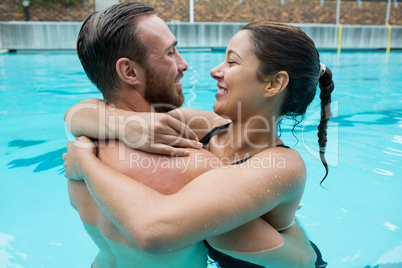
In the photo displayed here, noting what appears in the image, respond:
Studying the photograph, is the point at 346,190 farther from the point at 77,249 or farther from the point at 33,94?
the point at 33,94

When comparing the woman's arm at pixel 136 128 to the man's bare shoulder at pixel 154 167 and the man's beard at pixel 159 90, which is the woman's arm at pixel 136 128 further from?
the man's beard at pixel 159 90

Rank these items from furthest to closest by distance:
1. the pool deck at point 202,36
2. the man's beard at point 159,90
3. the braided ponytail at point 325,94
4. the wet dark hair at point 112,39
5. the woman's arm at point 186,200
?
the pool deck at point 202,36 < the braided ponytail at point 325,94 < the man's beard at point 159,90 < the wet dark hair at point 112,39 < the woman's arm at point 186,200

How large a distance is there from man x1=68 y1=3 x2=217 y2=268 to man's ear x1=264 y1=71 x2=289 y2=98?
49cm

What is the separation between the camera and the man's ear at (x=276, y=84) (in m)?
1.95

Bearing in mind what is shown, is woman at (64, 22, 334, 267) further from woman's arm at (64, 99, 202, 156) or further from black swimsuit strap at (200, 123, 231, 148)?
woman's arm at (64, 99, 202, 156)

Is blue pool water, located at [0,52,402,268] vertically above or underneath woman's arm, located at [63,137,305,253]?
underneath

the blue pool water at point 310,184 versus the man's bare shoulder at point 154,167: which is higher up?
the man's bare shoulder at point 154,167

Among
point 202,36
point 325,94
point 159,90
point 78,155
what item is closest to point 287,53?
point 325,94

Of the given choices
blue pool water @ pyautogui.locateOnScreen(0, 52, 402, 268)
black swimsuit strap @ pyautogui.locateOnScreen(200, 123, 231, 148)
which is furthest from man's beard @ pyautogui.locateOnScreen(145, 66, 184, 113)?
blue pool water @ pyautogui.locateOnScreen(0, 52, 402, 268)

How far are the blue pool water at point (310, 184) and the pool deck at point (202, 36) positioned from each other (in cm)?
803

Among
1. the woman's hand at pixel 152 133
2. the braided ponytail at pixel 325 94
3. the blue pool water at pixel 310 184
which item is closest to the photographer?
the woman's hand at pixel 152 133

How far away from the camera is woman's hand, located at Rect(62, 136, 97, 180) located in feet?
5.54

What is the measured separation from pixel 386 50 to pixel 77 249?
758 inches

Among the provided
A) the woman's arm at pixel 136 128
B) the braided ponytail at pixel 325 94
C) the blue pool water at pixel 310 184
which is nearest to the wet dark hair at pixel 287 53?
the braided ponytail at pixel 325 94
